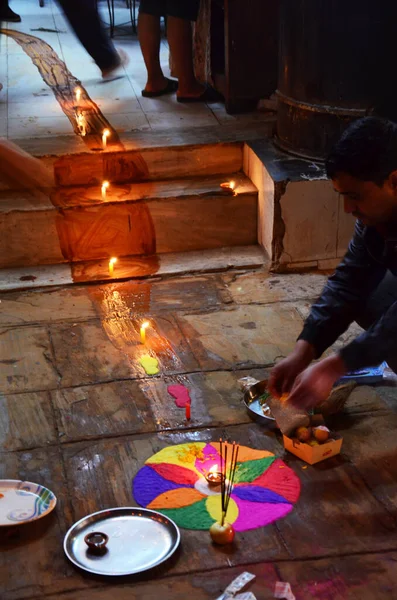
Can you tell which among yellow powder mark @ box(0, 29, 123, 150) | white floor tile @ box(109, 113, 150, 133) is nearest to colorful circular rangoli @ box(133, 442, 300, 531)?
yellow powder mark @ box(0, 29, 123, 150)

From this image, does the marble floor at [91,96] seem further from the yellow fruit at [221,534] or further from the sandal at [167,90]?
the yellow fruit at [221,534]

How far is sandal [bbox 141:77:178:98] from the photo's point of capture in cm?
635

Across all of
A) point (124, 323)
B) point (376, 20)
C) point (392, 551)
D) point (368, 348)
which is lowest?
point (124, 323)

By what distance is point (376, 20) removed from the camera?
4.45m

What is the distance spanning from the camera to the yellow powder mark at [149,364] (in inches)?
151

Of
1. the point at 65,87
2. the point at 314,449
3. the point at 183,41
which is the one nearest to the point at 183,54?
the point at 183,41

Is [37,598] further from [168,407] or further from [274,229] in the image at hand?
[274,229]

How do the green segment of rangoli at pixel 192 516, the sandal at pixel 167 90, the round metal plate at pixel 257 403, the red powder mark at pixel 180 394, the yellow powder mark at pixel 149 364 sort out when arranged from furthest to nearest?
the sandal at pixel 167 90 → the yellow powder mark at pixel 149 364 → the red powder mark at pixel 180 394 → the round metal plate at pixel 257 403 → the green segment of rangoli at pixel 192 516

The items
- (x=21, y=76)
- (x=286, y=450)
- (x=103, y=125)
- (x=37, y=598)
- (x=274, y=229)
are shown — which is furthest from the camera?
(x=21, y=76)

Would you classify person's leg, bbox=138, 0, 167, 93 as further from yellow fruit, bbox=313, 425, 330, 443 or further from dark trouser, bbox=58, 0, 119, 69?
yellow fruit, bbox=313, 425, 330, 443

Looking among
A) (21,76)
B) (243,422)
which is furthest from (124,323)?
(21,76)

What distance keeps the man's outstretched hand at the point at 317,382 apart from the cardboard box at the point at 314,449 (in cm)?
48

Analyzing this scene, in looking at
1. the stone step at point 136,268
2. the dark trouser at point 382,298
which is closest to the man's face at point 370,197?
the dark trouser at point 382,298

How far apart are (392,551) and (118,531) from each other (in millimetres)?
955
